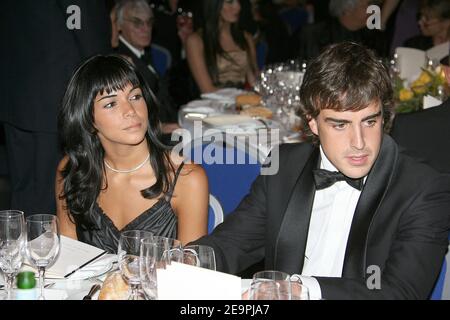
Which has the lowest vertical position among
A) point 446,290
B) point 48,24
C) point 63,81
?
point 446,290

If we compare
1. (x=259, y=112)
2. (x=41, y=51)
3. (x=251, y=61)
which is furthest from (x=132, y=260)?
(x=251, y=61)

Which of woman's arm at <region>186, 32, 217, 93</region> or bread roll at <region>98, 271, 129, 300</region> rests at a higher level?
woman's arm at <region>186, 32, 217, 93</region>

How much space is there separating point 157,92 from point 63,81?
149 cm

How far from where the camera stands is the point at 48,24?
13.7 feet

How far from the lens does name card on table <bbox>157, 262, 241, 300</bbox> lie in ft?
5.72

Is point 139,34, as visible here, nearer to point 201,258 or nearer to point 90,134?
point 90,134

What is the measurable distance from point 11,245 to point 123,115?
0.83m

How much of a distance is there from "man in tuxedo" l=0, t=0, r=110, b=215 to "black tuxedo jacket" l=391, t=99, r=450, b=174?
6.14ft

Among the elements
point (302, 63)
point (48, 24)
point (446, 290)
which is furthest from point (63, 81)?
point (446, 290)

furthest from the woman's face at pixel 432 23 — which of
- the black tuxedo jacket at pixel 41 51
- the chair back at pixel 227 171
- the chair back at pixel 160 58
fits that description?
the chair back at pixel 227 171

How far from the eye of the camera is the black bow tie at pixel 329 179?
249 cm

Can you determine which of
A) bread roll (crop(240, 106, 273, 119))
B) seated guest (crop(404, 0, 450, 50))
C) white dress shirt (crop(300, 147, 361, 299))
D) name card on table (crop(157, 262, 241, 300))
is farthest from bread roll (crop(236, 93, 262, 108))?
name card on table (crop(157, 262, 241, 300))

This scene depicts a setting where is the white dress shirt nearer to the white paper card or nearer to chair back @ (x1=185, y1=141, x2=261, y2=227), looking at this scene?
chair back @ (x1=185, y1=141, x2=261, y2=227)

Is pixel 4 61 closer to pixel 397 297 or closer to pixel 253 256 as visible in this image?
pixel 253 256
